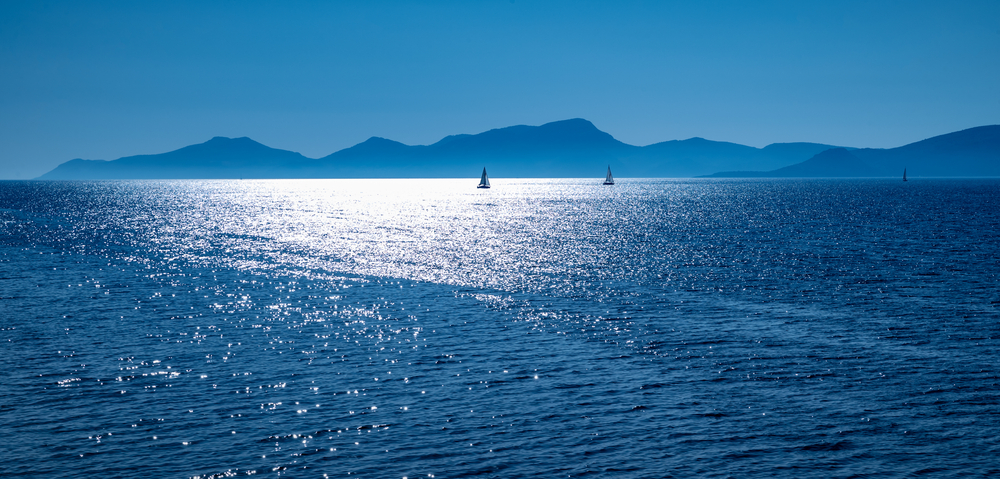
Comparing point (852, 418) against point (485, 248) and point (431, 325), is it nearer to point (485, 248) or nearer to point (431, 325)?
point (431, 325)

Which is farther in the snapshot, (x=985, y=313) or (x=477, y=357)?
(x=985, y=313)

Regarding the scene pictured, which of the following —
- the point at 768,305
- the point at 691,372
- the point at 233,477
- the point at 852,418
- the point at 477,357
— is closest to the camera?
the point at 233,477

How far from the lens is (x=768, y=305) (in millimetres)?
46000

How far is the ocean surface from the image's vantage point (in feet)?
70.5

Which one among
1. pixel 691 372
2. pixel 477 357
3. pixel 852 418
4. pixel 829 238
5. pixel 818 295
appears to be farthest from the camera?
pixel 829 238

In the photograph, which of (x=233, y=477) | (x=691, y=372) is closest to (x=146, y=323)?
(x=233, y=477)

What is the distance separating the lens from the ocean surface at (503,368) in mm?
21484

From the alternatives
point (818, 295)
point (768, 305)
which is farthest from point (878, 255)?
point (768, 305)

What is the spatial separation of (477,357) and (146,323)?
66.9 ft

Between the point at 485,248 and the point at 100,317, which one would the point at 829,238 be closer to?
the point at 485,248

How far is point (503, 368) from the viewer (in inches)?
1232

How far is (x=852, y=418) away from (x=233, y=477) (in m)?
20.2

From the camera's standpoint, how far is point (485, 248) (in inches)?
3361

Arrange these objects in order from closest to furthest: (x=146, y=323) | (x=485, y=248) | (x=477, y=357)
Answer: (x=477, y=357) < (x=146, y=323) < (x=485, y=248)
